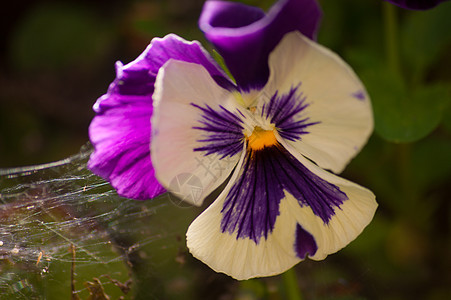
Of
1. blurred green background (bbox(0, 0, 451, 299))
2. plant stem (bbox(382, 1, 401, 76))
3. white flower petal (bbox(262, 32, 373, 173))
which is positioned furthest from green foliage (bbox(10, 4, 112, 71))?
white flower petal (bbox(262, 32, 373, 173))

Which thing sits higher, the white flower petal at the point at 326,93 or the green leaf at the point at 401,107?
the white flower petal at the point at 326,93

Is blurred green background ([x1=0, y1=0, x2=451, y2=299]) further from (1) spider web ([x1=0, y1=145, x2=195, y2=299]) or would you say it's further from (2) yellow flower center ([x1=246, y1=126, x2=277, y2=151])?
(2) yellow flower center ([x1=246, y1=126, x2=277, y2=151])

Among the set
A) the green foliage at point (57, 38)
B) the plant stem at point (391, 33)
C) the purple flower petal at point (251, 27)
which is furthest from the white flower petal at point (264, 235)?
the green foliage at point (57, 38)

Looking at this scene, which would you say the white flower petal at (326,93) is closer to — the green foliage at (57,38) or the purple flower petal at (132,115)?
the purple flower petal at (132,115)

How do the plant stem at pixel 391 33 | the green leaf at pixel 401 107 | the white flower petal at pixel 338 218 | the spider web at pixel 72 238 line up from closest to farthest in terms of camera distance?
1. the white flower petal at pixel 338 218
2. the spider web at pixel 72 238
3. the green leaf at pixel 401 107
4. the plant stem at pixel 391 33

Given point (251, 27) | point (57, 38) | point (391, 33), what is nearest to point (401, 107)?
point (391, 33)

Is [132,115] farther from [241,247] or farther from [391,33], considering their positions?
[391,33]
